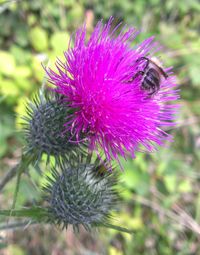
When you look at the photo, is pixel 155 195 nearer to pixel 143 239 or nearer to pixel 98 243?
pixel 143 239

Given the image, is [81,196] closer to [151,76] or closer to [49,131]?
[49,131]

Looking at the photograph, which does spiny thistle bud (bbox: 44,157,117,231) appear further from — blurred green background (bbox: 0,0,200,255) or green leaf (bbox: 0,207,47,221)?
blurred green background (bbox: 0,0,200,255)

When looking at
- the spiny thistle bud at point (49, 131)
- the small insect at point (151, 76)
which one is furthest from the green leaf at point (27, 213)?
the small insect at point (151, 76)

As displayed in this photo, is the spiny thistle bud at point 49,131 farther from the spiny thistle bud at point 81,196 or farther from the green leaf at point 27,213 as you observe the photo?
the green leaf at point 27,213

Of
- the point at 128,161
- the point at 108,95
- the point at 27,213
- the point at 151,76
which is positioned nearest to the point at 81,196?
the point at 27,213

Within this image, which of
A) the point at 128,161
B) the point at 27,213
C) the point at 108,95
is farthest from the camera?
the point at 128,161

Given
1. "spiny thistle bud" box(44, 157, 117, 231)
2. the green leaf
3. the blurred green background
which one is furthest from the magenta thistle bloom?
the blurred green background
